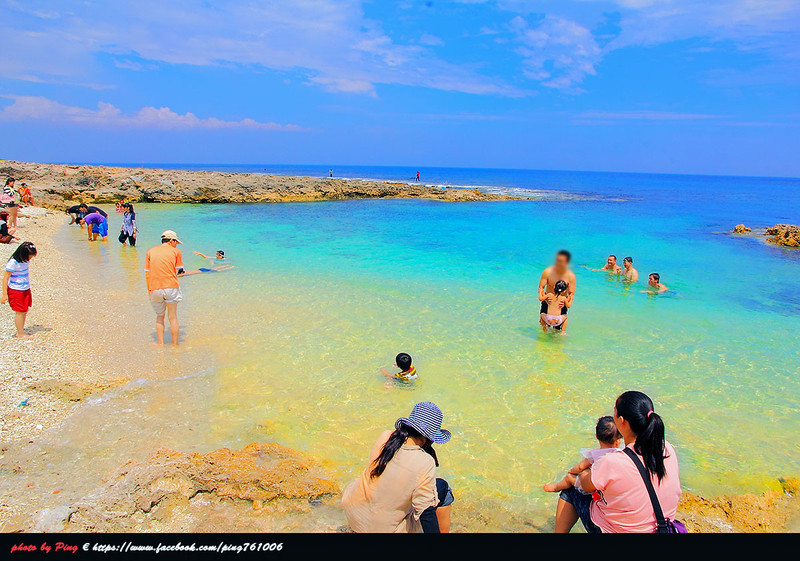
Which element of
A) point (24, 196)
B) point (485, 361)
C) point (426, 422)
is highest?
point (24, 196)

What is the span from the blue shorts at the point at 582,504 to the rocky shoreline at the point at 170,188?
1193 inches

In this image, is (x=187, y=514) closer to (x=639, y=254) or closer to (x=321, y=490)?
(x=321, y=490)

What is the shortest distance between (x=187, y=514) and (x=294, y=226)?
21.0 metres

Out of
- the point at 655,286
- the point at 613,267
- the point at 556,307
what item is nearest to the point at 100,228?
the point at 556,307

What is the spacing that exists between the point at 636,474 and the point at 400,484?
1399mm

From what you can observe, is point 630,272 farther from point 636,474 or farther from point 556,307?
point 636,474

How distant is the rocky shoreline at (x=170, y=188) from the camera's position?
2909 centimetres

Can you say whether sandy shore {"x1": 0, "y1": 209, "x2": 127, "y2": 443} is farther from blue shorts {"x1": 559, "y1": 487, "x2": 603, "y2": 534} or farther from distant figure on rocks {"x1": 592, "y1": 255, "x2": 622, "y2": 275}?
distant figure on rocks {"x1": 592, "y1": 255, "x2": 622, "y2": 275}

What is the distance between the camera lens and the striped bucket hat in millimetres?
2920

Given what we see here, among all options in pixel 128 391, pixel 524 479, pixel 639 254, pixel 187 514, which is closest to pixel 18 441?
pixel 128 391

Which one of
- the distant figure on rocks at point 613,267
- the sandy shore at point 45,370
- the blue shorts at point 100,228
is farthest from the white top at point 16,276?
the distant figure on rocks at point 613,267

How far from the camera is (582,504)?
3170mm

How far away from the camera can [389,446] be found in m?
2.85

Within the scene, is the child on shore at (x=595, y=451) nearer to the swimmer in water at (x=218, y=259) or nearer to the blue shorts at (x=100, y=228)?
the swimmer in water at (x=218, y=259)
